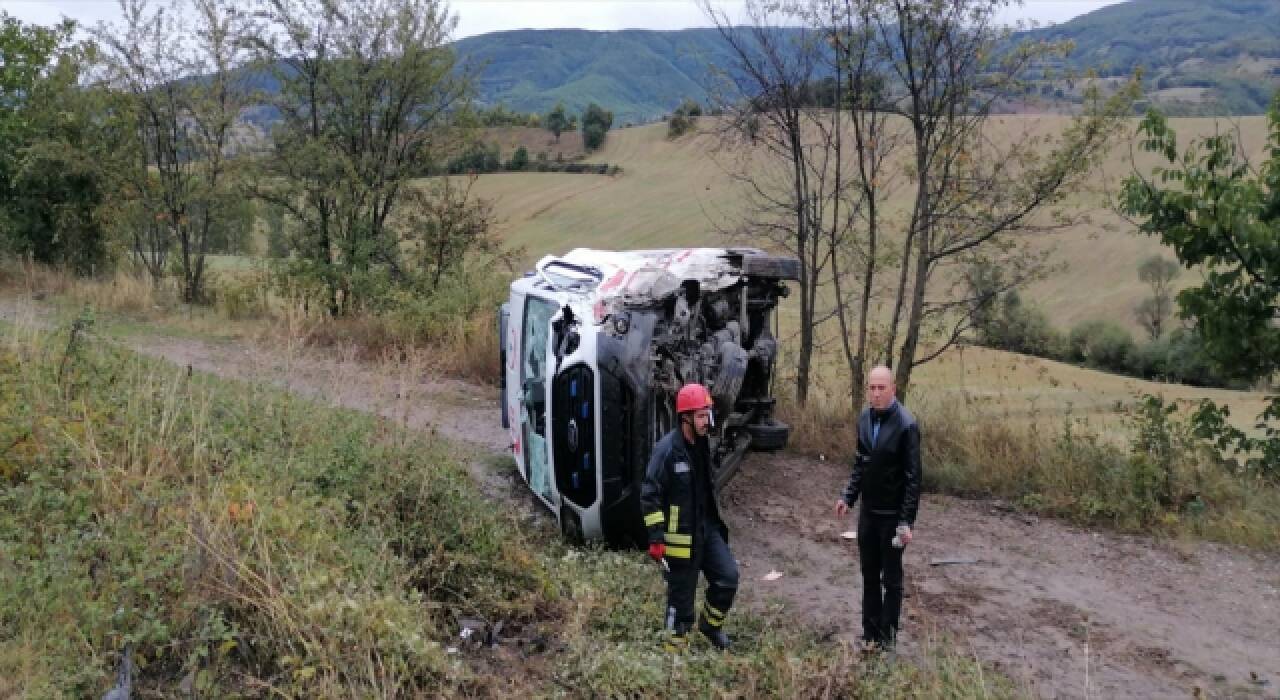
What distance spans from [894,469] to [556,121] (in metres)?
62.8

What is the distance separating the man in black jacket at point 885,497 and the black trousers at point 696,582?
818 mm

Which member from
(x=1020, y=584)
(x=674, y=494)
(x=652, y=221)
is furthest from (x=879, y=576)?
(x=652, y=221)

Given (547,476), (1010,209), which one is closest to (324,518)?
(547,476)

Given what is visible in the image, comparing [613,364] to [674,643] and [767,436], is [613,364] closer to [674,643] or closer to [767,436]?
[674,643]

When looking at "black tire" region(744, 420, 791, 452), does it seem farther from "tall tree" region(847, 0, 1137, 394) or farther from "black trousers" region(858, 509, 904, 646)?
"black trousers" region(858, 509, 904, 646)

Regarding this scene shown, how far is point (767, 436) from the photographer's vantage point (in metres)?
9.12

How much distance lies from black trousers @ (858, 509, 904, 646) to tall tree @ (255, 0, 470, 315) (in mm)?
13393

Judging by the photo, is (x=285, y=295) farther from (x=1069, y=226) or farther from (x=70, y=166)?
(x=1069, y=226)

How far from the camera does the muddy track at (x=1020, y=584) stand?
5484 mm

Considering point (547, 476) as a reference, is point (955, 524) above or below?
below

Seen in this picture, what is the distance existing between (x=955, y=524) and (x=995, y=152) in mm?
4446

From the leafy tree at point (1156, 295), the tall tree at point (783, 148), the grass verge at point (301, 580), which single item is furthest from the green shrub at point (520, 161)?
the grass verge at point (301, 580)

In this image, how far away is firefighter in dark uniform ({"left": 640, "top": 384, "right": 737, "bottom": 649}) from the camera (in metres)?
5.32

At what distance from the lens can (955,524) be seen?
8.27 m
